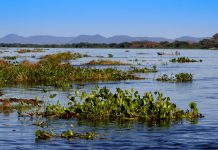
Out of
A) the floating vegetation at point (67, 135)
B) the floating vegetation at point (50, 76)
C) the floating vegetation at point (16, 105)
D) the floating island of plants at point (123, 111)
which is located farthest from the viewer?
the floating vegetation at point (50, 76)

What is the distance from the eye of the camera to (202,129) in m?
21.0

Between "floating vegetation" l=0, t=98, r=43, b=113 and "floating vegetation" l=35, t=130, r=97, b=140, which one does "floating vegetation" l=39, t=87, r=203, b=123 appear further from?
"floating vegetation" l=35, t=130, r=97, b=140

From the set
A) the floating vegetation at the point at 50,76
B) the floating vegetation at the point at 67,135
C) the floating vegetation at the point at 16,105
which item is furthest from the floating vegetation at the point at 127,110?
the floating vegetation at the point at 50,76

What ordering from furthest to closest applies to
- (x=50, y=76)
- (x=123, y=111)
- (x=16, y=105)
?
(x=50, y=76) < (x=16, y=105) < (x=123, y=111)

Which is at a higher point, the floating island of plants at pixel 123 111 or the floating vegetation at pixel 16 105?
the floating island of plants at pixel 123 111

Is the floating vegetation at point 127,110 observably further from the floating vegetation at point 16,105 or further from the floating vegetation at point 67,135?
the floating vegetation at point 67,135

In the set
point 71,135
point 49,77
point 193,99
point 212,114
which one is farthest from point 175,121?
point 49,77

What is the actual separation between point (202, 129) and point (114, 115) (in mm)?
4734

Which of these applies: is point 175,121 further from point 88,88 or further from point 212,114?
point 88,88

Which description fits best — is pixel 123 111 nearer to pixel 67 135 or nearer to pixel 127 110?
pixel 127 110

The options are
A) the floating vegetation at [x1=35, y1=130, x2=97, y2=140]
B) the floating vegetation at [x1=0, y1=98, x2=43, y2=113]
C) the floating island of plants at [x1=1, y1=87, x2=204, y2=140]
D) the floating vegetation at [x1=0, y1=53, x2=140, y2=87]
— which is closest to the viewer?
the floating vegetation at [x1=35, y1=130, x2=97, y2=140]

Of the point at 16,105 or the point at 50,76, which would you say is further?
the point at 50,76

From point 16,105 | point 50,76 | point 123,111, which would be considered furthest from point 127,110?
point 50,76

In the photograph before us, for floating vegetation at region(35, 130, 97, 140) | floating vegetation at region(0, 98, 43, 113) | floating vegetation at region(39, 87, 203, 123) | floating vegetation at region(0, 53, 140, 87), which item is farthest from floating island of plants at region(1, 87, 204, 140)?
floating vegetation at region(0, 53, 140, 87)
